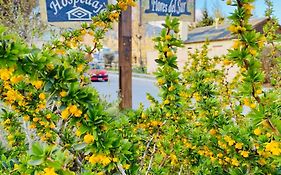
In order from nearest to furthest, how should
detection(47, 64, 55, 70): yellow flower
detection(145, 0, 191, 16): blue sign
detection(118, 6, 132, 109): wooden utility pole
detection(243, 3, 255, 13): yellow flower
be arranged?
1. detection(47, 64, 55, 70): yellow flower
2. detection(243, 3, 255, 13): yellow flower
3. detection(118, 6, 132, 109): wooden utility pole
4. detection(145, 0, 191, 16): blue sign

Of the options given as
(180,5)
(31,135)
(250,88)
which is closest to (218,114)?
(250,88)

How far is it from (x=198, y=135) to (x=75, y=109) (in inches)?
40.6

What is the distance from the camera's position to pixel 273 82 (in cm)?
242

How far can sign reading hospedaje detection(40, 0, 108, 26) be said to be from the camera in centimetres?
400

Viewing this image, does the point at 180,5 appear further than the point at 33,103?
Yes

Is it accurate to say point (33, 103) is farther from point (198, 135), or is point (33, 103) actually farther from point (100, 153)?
point (198, 135)

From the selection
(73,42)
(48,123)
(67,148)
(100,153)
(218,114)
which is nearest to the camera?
(100,153)

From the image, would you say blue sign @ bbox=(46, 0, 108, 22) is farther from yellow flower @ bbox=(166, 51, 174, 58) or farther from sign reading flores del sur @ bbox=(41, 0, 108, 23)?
yellow flower @ bbox=(166, 51, 174, 58)

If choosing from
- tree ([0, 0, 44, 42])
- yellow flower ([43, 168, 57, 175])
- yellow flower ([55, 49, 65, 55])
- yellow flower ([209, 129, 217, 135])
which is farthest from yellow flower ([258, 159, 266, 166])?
tree ([0, 0, 44, 42])

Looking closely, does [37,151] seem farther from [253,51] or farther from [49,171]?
[253,51]

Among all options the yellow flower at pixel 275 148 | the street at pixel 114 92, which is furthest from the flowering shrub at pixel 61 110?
the street at pixel 114 92

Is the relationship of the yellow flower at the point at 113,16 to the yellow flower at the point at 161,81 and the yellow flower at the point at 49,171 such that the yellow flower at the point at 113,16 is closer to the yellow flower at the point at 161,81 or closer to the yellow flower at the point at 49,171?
the yellow flower at the point at 161,81

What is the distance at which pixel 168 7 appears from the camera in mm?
4508

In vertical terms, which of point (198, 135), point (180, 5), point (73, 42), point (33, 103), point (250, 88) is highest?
point (180, 5)
